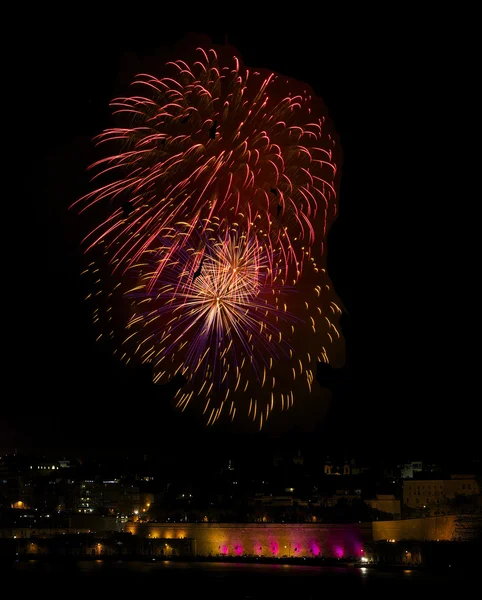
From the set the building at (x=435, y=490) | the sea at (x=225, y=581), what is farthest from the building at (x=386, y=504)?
the sea at (x=225, y=581)

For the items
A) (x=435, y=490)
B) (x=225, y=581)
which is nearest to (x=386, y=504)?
(x=435, y=490)

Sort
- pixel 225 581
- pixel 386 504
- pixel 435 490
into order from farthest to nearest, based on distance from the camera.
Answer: pixel 435 490
pixel 386 504
pixel 225 581

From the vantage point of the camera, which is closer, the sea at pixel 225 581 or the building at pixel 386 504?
the sea at pixel 225 581

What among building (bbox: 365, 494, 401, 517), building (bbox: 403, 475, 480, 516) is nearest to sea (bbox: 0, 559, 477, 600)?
building (bbox: 365, 494, 401, 517)

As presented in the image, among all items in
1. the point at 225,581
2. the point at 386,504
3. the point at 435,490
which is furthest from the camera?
the point at 435,490

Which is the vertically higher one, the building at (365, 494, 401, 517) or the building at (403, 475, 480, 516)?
the building at (403, 475, 480, 516)

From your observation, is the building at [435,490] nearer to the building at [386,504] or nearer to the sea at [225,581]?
the building at [386,504]

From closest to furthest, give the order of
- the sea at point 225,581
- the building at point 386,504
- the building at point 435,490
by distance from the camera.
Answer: the sea at point 225,581 → the building at point 386,504 → the building at point 435,490

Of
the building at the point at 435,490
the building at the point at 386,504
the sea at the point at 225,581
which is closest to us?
the sea at the point at 225,581

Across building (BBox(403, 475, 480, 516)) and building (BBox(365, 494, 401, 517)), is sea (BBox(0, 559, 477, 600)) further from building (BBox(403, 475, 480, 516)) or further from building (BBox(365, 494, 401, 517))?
building (BBox(403, 475, 480, 516))

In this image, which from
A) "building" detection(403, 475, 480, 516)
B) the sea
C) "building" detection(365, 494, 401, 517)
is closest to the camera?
the sea

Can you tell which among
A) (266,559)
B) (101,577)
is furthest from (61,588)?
(266,559)

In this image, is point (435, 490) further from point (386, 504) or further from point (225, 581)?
point (225, 581)

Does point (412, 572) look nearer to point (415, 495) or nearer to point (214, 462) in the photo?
point (415, 495)
